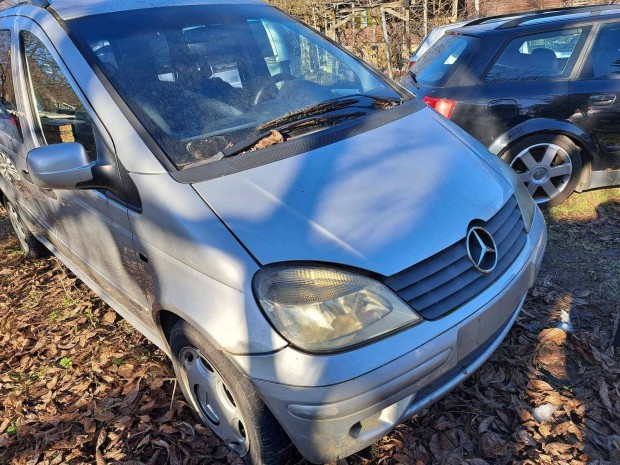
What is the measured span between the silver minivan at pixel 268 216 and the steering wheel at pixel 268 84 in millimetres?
16

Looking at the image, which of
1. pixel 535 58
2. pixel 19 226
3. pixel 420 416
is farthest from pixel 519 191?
pixel 19 226

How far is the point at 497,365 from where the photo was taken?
2703 mm

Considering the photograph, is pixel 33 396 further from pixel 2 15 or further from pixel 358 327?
pixel 2 15

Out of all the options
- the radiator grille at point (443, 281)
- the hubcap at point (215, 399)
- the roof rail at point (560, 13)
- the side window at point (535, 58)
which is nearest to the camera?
the radiator grille at point (443, 281)

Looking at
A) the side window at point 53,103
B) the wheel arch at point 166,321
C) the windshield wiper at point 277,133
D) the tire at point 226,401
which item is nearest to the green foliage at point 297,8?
the side window at point 53,103

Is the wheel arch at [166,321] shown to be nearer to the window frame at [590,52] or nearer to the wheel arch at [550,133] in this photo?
the wheel arch at [550,133]

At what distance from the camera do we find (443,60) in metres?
4.64

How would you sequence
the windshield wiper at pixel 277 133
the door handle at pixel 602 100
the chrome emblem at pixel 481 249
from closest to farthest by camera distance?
the chrome emblem at pixel 481 249 → the windshield wiper at pixel 277 133 → the door handle at pixel 602 100

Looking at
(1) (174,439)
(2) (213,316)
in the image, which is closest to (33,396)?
(1) (174,439)

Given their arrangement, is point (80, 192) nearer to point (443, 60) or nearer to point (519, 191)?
point (519, 191)

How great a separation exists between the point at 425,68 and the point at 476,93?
80 centimetres

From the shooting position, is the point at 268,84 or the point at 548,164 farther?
the point at 548,164

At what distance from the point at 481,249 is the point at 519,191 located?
68 centimetres

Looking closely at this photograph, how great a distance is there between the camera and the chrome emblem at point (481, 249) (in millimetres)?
1962
